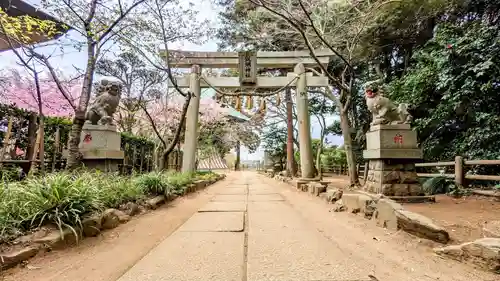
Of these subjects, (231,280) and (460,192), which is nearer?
(231,280)

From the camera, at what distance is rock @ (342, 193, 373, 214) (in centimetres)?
347

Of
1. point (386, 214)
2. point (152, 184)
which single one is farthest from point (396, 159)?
point (152, 184)

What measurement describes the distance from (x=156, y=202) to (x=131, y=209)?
71 centimetres

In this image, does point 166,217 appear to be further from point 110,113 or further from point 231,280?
point 110,113

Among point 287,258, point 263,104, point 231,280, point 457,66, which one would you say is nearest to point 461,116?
point 457,66

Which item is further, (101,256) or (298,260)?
(101,256)

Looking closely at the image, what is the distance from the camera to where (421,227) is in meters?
2.42

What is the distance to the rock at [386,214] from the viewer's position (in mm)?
2798

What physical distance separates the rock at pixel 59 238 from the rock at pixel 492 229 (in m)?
3.82

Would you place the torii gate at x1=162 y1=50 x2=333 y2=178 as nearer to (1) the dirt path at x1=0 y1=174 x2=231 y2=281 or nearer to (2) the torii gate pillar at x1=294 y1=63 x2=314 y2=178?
(2) the torii gate pillar at x1=294 y1=63 x2=314 y2=178

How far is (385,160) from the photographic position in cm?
435

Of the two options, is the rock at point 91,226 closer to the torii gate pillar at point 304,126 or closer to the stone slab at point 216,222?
the stone slab at point 216,222

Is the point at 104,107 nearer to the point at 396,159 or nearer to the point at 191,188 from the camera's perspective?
the point at 191,188

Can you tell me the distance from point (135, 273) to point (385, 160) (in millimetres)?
4103
